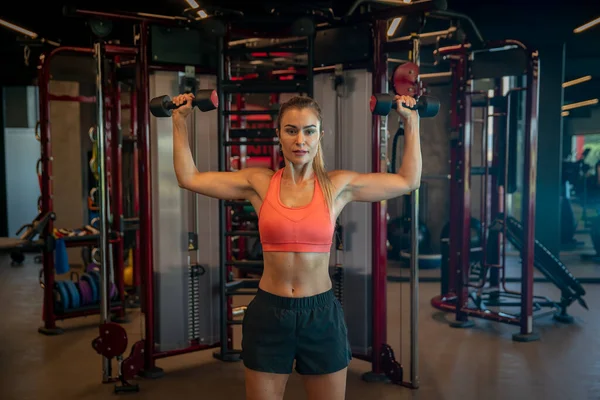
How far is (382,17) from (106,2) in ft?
14.9

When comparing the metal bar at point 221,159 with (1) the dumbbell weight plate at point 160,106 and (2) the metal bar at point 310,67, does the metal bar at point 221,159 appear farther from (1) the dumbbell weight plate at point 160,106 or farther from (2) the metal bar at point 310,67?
(1) the dumbbell weight plate at point 160,106

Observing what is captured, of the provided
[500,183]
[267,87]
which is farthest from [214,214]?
[500,183]

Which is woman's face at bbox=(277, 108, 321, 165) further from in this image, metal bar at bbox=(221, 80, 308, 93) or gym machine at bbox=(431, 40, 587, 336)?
gym machine at bbox=(431, 40, 587, 336)

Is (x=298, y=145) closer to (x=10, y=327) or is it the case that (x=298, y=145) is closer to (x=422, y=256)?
(x=10, y=327)

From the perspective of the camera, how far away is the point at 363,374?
13.0 feet

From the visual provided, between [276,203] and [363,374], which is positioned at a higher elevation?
[276,203]

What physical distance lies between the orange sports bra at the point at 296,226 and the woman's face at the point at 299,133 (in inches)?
6.5

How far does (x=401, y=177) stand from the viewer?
2.41 meters

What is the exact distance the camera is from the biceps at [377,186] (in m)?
2.41

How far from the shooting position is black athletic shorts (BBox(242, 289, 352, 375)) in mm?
2256

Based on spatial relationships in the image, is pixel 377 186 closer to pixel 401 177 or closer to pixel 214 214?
pixel 401 177

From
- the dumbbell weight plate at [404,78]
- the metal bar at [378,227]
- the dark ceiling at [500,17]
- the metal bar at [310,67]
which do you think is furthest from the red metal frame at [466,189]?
the dark ceiling at [500,17]

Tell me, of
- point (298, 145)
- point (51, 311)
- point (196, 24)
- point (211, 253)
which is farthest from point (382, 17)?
point (51, 311)

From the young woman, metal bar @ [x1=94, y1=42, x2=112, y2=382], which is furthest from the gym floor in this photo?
the young woman
